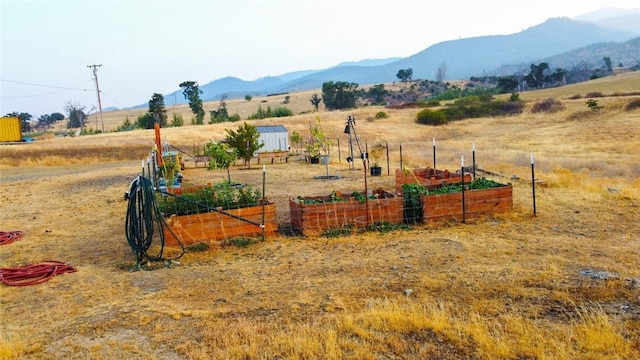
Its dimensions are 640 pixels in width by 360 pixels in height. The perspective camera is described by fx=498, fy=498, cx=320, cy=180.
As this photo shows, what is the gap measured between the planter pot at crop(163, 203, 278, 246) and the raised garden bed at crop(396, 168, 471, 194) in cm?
390

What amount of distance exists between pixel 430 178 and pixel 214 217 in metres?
6.34

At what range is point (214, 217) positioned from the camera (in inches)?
333

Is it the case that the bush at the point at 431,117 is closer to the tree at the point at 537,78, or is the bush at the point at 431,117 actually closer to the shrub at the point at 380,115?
the shrub at the point at 380,115

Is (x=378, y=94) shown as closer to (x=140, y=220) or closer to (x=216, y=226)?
(x=216, y=226)

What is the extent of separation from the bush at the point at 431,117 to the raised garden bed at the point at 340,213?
3691 cm

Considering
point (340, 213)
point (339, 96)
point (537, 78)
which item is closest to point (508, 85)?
point (537, 78)

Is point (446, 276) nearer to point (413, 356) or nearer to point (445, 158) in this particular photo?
point (413, 356)

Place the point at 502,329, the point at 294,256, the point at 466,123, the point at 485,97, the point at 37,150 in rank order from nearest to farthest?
the point at 502,329
the point at 294,256
the point at 37,150
the point at 466,123
the point at 485,97

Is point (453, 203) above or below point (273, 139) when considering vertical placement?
below

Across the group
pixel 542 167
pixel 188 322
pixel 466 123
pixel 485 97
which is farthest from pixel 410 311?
pixel 485 97

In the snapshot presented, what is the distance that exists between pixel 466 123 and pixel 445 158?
2424cm

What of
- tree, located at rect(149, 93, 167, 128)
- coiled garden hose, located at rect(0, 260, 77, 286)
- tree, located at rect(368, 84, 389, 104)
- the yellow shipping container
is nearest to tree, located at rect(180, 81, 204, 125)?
tree, located at rect(149, 93, 167, 128)

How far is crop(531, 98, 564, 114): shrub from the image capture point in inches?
1753

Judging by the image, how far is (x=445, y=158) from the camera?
2236cm
